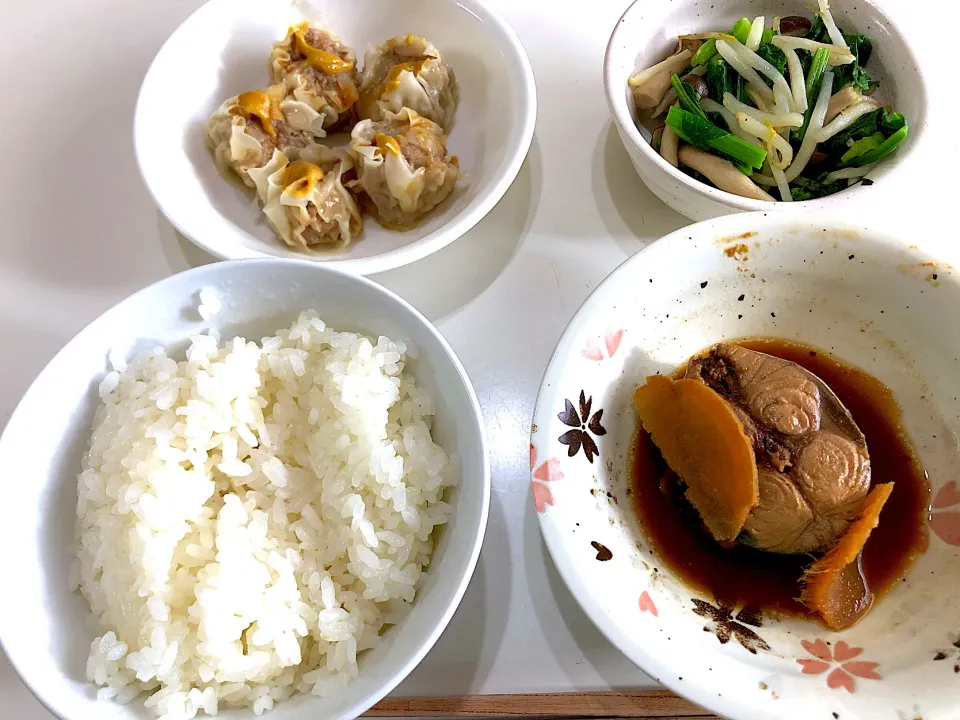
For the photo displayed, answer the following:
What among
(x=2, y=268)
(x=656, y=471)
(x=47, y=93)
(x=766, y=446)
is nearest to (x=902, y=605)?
(x=766, y=446)

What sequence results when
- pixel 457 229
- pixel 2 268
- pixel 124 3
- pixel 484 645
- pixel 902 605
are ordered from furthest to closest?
pixel 124 3
pixel 2 268
pixel 457 229
pixel 484 645
pixel 902 605

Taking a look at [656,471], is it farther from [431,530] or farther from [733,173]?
[733,173]

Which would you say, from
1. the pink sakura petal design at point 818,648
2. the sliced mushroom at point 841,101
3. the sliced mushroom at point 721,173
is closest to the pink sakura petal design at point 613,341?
the sliced mushroom at point 721,173

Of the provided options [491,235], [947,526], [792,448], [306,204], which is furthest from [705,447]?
[306,204]

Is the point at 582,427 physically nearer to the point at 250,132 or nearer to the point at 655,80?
the point at 655,80

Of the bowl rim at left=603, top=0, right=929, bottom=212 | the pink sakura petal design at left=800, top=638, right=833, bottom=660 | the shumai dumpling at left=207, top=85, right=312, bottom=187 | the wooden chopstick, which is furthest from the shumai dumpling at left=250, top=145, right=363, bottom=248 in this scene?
the pink sakura petal design at left=800, top=638, right=833, bottom=660

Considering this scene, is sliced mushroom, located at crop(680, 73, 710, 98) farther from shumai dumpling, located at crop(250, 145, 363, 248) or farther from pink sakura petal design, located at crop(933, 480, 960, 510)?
pink sakura petal design, located at crop(933, 480, 960, 510)
